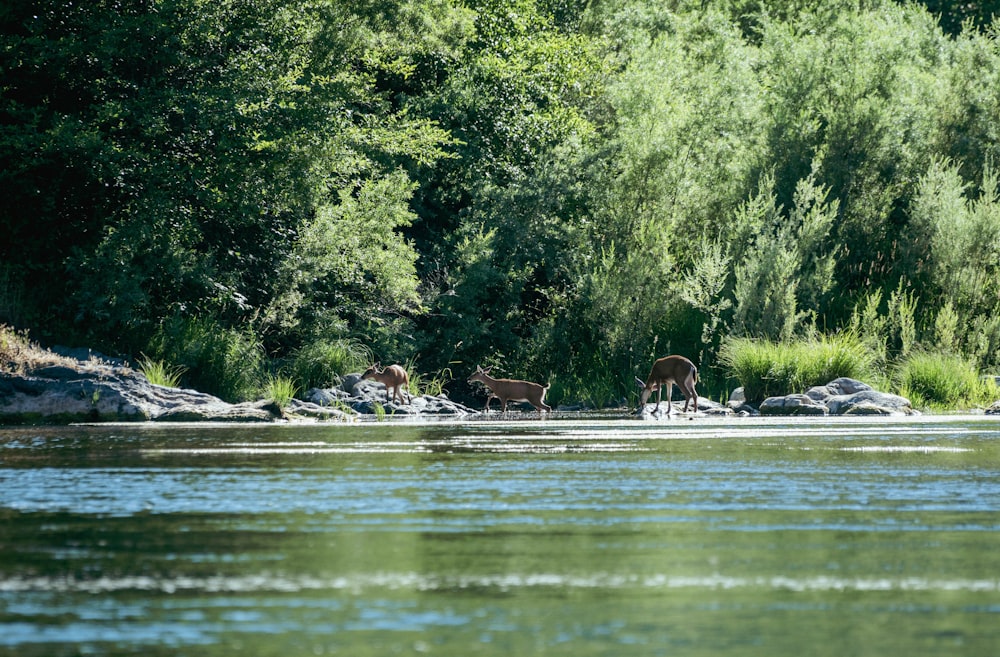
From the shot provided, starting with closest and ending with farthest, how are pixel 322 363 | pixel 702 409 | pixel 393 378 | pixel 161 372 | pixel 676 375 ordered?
pixel 161 372 → pixel 676 375 → pixel 702 409 → pixel 393 378 → pixel 322 363

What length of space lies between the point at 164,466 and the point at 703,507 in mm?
6723

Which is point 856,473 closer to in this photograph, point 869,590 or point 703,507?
point 703,507

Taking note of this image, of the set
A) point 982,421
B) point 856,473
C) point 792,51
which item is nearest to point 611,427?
point 982,421

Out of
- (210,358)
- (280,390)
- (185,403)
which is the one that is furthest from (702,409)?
(185,403)

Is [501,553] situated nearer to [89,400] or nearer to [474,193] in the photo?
[89,400]

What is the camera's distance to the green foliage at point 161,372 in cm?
3238

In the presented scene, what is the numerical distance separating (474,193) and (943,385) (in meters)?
15.1

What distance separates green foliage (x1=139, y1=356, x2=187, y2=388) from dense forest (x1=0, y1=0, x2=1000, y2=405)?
34 cm

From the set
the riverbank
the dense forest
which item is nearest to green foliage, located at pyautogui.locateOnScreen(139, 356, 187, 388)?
the dense forest

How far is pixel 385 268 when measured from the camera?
39.8 meters

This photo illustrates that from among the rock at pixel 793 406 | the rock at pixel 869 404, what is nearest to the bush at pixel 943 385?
the rock at pixel 869 404

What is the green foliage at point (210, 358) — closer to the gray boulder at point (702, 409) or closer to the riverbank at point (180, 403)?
the riverbank at point (180, 403)

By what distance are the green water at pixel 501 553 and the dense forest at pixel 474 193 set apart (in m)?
18.0

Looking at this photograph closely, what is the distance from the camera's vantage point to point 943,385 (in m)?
35.9
